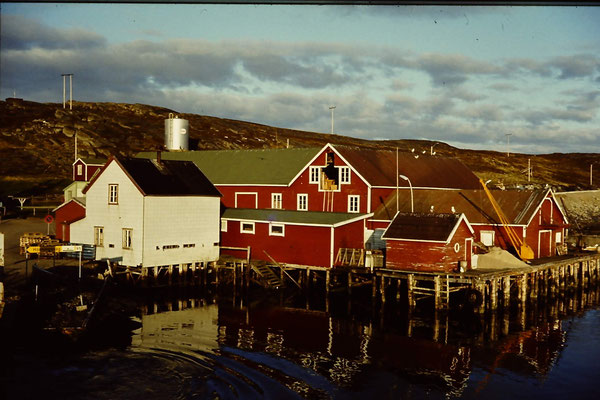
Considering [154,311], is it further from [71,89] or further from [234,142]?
[71,89]

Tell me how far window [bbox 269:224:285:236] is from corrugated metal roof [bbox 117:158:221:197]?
15.9ft

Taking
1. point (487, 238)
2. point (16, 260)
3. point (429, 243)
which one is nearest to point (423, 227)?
point (429, 243)

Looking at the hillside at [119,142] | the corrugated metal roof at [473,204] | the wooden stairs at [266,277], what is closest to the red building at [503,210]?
the corrugated metal roof at [473,204]

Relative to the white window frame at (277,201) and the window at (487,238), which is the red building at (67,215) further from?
the window at (487,238)

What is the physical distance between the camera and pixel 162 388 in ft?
69.7

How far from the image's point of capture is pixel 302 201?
49.6 m

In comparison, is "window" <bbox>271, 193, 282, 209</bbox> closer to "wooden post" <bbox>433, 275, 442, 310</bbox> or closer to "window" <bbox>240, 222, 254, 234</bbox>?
"window" <bbox>240, 222, 254, 234</bbox>

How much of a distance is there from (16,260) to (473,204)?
3198cm

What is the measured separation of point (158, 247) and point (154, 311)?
6783 mm

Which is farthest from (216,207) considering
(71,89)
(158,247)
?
(71,89)

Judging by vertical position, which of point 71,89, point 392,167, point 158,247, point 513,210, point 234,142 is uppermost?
point 71,89

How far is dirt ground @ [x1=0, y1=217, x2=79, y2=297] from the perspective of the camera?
34578 mm

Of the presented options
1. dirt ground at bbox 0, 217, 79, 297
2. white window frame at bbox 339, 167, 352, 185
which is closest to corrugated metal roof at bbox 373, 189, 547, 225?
white window frame at bbox 339, 167, 352, 185

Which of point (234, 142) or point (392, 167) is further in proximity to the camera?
point (234, 142)
